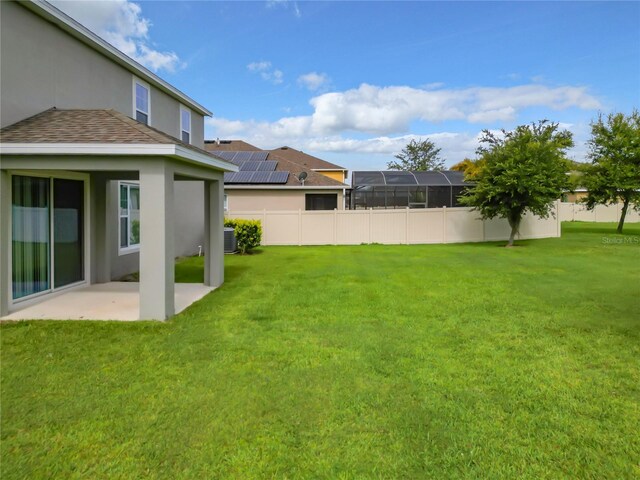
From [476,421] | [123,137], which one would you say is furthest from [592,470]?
[123,137]

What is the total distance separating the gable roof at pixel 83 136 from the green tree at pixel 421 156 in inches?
1944

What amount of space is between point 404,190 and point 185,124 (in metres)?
13.0

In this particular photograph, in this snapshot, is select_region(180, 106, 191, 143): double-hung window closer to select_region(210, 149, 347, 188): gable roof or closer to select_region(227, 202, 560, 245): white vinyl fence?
select_region(227, 202, 560, 245): white vinyl fence

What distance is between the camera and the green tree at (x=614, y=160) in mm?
19797

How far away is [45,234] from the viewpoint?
290 inches

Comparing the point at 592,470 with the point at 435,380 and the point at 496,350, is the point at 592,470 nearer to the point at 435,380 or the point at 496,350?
the point at 435,380

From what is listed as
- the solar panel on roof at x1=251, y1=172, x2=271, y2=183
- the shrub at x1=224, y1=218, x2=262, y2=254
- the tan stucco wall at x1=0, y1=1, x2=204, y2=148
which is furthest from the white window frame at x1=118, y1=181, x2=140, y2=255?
the solar panel on roof at x1=251, y1=172, x2=271, y2=183

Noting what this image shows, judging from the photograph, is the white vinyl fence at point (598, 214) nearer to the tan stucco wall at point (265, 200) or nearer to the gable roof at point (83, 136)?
the tan stucco wall at point (265, 200)

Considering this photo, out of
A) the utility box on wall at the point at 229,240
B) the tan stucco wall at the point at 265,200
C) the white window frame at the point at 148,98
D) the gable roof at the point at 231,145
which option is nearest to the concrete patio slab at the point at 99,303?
the white window frame at the point at 148,98

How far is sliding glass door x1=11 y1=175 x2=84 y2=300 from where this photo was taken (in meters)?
6.72

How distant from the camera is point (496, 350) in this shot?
4914mm

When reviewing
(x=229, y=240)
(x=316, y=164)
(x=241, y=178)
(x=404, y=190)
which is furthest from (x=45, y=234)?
(x=316, y=164)

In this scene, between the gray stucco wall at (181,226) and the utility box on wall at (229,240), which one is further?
the utility box on wall at (229,240)

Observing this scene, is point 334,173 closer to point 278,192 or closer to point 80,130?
point 278,192
